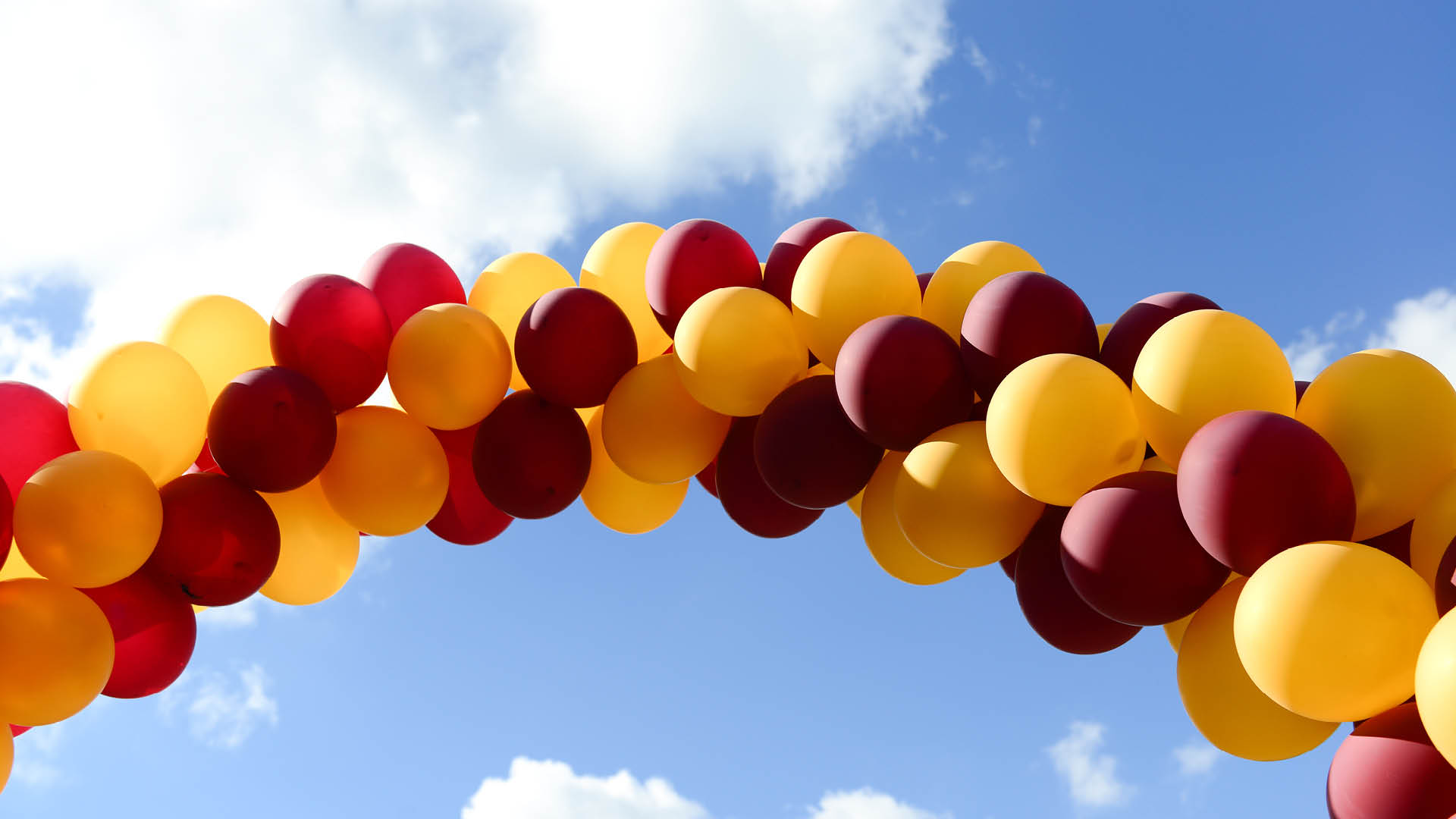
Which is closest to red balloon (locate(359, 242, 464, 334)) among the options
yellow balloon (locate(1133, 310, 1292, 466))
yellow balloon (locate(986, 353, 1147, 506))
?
yellow balloon (locate(986, 353, 1147, 506))

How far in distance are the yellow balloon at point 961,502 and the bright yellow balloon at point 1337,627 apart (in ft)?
2.18

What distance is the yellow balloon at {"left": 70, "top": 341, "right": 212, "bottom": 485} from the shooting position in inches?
115

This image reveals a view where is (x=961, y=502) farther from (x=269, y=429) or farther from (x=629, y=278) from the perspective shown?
(x=269, y=429)

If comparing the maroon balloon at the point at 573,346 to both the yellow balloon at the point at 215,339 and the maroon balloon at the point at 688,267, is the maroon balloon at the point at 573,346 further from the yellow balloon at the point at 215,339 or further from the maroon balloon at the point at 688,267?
the yellow balloon at the point at 215,339

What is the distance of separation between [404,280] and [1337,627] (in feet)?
8.40

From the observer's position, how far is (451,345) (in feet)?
10.1

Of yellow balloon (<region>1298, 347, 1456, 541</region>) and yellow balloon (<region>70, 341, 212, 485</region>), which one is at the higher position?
yellow balloon (<region>70, 341, 212, 485</region>)

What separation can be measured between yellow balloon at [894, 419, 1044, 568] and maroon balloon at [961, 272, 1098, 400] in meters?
0.14

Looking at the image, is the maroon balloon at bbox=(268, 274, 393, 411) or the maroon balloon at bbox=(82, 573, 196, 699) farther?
the maroon balloon at bbox=(268, 274, 393, 411)

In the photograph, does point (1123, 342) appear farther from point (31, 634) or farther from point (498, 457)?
point (31, 634)

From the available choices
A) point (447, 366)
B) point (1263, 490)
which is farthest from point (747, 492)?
point (1263, 490)

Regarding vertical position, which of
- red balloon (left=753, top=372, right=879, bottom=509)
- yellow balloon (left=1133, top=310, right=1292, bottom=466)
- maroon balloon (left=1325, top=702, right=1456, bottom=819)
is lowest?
maroon balloon (left=1325, top=702, right=1456, bottom=819)

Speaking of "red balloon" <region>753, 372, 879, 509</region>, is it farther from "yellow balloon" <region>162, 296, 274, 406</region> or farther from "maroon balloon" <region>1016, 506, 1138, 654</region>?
"yellow balloon" <region>162, 296, 274, 406</region>

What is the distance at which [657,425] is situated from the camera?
304 cm
